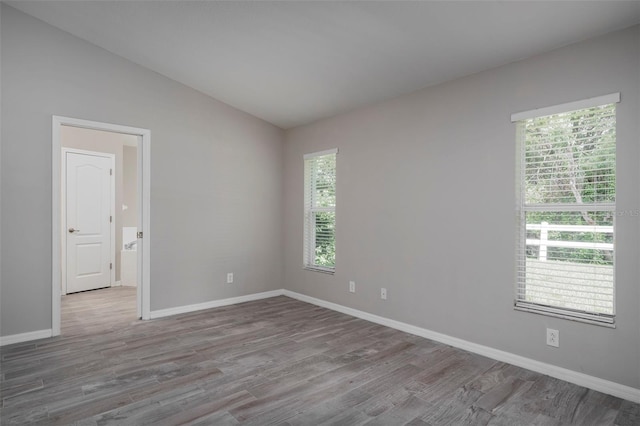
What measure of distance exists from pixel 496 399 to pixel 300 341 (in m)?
1.77

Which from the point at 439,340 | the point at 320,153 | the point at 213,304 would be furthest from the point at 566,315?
the point at 213,304

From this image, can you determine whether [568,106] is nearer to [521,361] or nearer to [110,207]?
[521,361]

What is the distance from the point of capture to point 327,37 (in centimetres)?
311

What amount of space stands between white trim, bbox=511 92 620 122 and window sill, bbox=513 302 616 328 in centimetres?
151

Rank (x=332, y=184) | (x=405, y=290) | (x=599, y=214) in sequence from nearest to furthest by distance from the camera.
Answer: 1. (x=599, y=214)
2. (x=405, y=290)
3. (x=332, y=184)

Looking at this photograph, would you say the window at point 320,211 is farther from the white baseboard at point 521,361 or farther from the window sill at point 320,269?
the white baseboard at point 521,361

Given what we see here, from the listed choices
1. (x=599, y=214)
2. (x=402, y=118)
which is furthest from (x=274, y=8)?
(x=599, y=214)

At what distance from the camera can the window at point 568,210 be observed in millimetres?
2641

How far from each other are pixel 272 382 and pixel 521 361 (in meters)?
1.99

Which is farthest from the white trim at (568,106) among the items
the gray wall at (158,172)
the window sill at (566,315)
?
the gray wall at (158,172)

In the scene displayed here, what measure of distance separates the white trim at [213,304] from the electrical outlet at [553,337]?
3626 mm

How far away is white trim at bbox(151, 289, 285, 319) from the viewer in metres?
4.40

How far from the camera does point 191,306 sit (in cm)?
465

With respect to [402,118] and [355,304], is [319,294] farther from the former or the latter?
[402,118]
